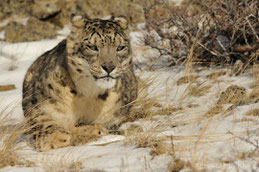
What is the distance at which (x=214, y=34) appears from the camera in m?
6.99

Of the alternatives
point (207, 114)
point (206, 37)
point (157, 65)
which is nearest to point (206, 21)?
point (206, 37)

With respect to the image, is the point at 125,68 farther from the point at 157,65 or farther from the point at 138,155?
the point at 157,65

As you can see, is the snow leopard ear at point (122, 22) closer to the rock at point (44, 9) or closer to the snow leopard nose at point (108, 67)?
the snow leopard nose at point (108, 67)

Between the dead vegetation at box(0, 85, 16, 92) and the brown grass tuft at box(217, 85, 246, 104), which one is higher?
the brown grass tuft at box(217, 85, 246, 104)

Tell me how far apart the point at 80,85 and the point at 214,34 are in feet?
10.4

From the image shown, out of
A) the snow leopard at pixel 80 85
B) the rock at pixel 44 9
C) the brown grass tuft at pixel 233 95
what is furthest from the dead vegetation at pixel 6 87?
the rock at pixel 44 9

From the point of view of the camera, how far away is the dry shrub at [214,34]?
6695 mm

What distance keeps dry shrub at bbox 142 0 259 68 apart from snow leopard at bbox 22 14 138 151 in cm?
217

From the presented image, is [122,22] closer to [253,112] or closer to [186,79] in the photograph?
[253,112]

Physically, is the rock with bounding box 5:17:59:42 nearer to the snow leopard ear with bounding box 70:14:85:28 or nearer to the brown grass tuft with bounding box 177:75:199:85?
the brown grass tuft with bounding box 177:75:199:85

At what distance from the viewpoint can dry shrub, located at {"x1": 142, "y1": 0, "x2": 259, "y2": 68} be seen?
6695 millimetres

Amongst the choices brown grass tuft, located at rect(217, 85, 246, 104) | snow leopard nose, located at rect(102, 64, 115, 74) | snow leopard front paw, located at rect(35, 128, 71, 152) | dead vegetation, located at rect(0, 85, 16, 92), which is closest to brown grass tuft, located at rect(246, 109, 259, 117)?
brown grass tuft, located at rect(217, 85, 246, 104)

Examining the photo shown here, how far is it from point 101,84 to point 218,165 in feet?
5.19

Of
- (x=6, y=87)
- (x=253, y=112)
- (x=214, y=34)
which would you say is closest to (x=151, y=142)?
(x=253, y=112)
